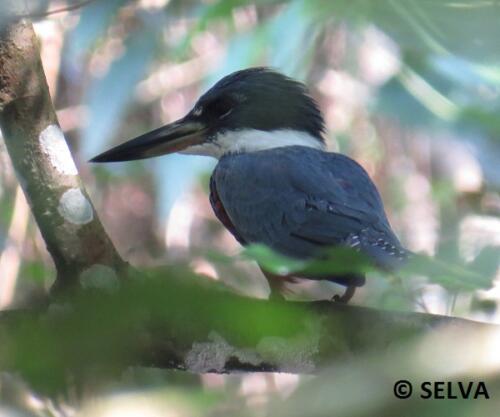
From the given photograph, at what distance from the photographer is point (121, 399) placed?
3.95 ft

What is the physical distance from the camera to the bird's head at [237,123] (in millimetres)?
2922

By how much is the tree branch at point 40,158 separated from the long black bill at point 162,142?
97 cm

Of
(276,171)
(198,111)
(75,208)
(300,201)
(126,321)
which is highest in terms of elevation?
(198,111)

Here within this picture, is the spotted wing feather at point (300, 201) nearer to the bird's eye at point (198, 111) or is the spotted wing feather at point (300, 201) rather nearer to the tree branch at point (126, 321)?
the bird's eye at point (198, 111)

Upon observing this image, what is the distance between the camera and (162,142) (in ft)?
9.57

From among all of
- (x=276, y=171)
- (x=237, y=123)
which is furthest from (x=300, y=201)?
(x=237, y=123)

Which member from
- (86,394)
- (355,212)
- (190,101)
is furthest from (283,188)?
(190,101)

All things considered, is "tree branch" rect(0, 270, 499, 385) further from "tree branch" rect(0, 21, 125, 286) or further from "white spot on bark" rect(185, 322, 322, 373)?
"tree branch" rect(0, 21, 125, 286)

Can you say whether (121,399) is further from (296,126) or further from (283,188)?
(296,126)

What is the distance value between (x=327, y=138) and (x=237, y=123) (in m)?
1.29

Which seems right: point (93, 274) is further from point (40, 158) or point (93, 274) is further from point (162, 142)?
point (162, 142)

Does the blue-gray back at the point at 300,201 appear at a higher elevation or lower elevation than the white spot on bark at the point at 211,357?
higher

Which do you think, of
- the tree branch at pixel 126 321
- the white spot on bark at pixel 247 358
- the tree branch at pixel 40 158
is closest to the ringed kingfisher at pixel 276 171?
the white spot on bark at pixel 247 358

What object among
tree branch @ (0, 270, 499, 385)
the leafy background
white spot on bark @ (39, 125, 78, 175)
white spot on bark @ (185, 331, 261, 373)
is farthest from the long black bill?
tree branch @ (0, 270, 499, 385)
